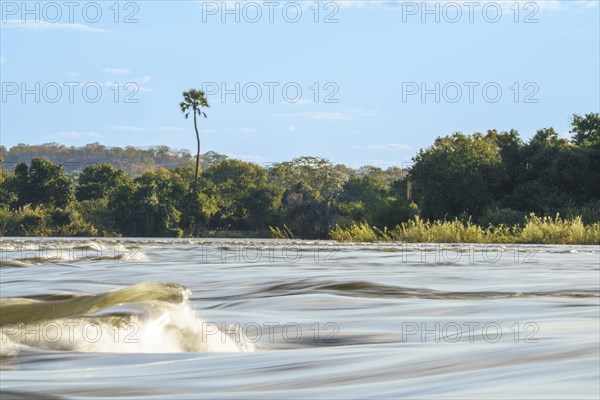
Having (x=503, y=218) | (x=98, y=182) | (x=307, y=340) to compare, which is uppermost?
(x=98, y=182)

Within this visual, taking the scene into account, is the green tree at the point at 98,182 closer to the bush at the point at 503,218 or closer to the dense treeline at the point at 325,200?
the dense treeline at the point at 325,200

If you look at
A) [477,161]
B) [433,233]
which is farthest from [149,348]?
[477,161]

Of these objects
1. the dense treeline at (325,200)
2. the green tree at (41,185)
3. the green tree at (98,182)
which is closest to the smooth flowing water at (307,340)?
the dense treeline at (325,200)

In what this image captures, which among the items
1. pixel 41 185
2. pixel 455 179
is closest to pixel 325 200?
pixel 41 185

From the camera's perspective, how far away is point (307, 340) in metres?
4.11

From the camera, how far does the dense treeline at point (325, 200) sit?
119ft

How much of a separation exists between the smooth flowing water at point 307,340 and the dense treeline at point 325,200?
→ 65.7 ft

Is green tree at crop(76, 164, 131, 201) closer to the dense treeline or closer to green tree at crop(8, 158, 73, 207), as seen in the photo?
the dense treeline

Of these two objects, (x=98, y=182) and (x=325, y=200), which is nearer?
(x=325, y=200)

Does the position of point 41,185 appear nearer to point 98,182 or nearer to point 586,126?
point 98,182

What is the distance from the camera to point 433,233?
80.9 feet

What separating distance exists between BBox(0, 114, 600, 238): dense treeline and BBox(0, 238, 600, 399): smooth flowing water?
20023mm

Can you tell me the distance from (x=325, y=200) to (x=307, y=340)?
52.8 m

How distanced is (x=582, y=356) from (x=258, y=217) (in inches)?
2134
